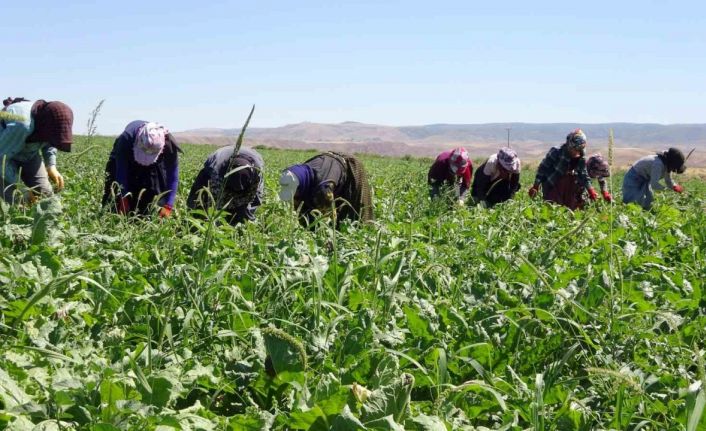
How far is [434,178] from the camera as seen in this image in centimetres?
831

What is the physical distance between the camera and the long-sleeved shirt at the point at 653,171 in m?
8.91

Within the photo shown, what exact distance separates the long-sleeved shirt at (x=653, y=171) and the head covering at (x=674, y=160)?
0.06 m

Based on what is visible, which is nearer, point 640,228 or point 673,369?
point 673,369

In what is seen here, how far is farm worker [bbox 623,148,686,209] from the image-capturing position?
28.8 ft

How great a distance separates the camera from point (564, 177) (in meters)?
8.61

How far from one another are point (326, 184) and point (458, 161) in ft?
9.65

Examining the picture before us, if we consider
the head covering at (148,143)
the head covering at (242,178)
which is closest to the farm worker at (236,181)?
the head covering at (242,178)

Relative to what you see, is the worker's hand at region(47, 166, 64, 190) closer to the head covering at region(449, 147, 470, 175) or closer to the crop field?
the crop field

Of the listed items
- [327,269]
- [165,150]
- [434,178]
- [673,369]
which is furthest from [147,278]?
[434,178]

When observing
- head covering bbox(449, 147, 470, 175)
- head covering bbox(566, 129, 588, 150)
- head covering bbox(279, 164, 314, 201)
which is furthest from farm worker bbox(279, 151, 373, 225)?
head covering bbox(566, 129, 588, 150)

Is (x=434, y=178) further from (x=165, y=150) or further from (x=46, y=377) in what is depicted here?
(x=46, y=377)

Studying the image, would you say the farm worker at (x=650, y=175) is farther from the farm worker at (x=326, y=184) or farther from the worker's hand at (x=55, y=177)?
the worker's hand at (x=55, y=177)

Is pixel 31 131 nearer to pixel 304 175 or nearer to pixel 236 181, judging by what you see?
pixel 236 181

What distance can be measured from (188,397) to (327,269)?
109cm
